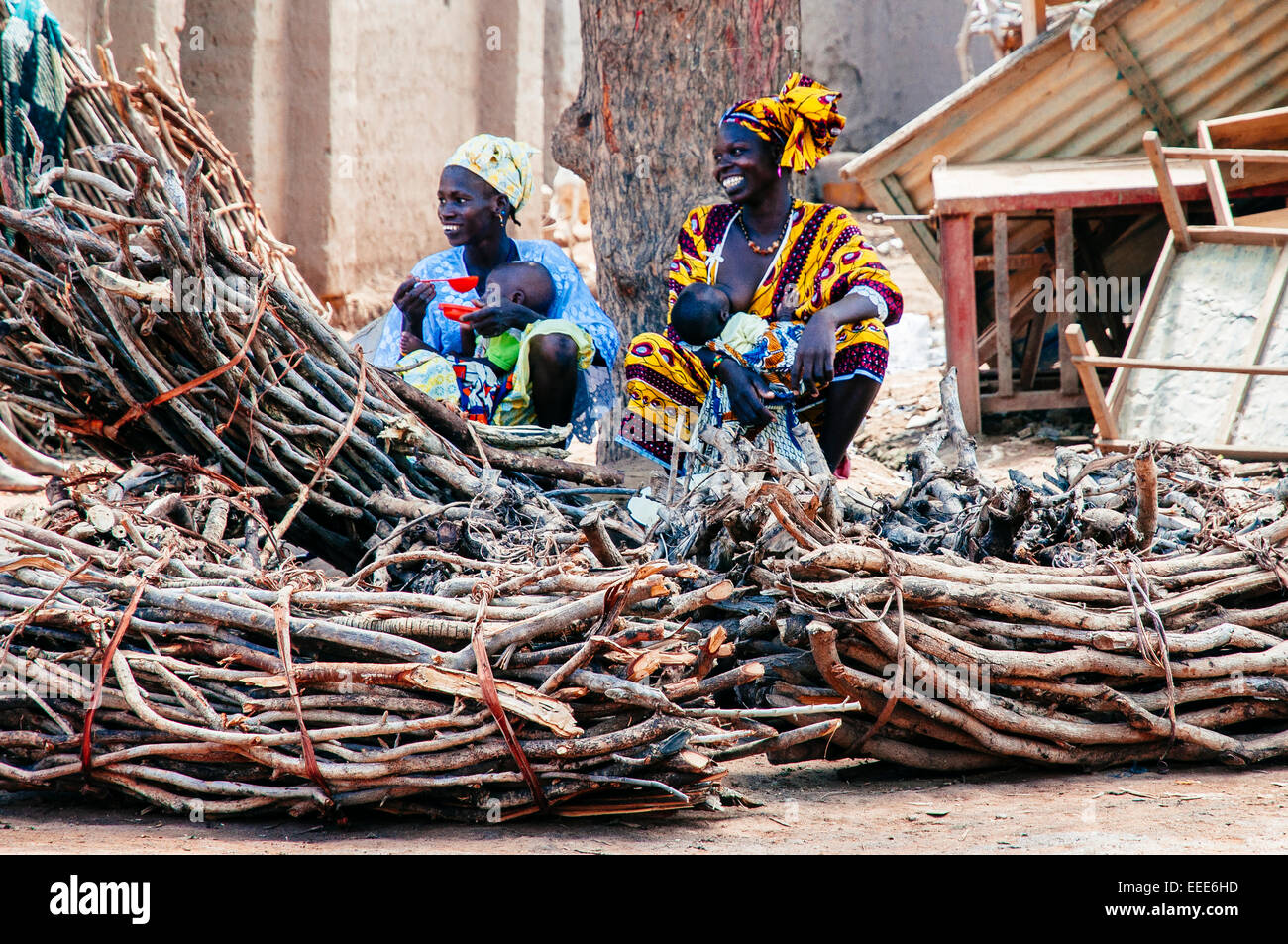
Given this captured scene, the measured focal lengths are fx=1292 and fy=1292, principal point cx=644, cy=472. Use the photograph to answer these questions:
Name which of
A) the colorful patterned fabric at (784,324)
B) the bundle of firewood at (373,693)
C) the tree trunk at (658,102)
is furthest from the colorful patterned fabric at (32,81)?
the bundle of firewood at (373,693)

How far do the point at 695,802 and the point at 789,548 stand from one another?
1.80ft

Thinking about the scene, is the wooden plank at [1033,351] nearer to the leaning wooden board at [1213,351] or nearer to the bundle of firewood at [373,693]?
the leaning wooden board at [1213,351]

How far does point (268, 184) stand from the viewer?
7.27m

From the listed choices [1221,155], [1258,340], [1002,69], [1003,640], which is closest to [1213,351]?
[1258,340]

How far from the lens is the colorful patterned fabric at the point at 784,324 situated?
3.92 meters

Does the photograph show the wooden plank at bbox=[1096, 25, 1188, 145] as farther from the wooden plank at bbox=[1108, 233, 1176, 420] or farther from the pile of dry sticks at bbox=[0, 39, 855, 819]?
the pile of dry sticks at bbox=[0, 39, 855, 819]

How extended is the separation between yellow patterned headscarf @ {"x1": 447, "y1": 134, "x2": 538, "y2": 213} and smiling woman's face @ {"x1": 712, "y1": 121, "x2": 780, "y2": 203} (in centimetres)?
68

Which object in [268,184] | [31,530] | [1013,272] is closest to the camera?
[31,530]

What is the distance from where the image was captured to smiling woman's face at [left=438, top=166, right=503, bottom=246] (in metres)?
4.22

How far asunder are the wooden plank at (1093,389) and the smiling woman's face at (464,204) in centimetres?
203

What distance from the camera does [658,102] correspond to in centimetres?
493

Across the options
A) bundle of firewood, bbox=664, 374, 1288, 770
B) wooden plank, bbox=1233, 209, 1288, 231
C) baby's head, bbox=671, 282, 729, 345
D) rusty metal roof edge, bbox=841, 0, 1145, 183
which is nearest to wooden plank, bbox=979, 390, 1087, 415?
wooden plank, bbox=1233, 209, 1288, 231

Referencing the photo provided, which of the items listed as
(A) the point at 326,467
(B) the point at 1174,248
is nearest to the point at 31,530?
(A) the point at 326,467
